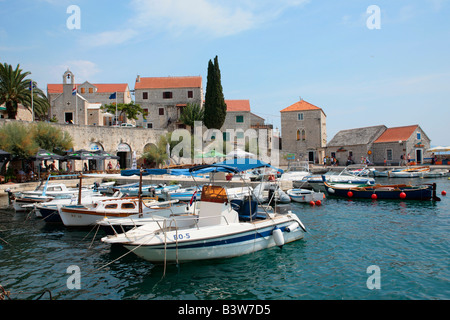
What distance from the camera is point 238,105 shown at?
185 ft

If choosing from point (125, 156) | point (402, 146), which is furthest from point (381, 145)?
point (125, 156)

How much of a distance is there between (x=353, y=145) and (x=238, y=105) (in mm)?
20144

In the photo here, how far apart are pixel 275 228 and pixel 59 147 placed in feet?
94.5

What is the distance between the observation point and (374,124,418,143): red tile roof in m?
45.7

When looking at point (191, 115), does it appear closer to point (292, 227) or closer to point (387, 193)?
point (387, 193)

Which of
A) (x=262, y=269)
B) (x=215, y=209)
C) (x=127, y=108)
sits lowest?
(x=262, y=269)

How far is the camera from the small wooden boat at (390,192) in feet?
70.9

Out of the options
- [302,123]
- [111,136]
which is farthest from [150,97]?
[302,123]

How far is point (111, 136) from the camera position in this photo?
41500 millimetres

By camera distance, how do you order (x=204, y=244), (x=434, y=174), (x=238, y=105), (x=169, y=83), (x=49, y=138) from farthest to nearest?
(x=238, y=105), (x=169, y=83), (x=434, y=174), (x=49, y=138), (x=204, y=244)

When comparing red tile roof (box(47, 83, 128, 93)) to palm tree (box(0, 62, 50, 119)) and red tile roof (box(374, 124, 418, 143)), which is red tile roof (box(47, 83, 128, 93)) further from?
red tile roof (box(374, 124, 418, 143))

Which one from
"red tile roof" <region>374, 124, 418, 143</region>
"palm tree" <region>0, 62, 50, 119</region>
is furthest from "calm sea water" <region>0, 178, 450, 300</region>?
"red tile roof" <region>374, 124, 418, 143</region>

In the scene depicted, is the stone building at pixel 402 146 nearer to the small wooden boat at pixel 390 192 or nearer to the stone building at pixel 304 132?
the stone building at pixel 304 132
